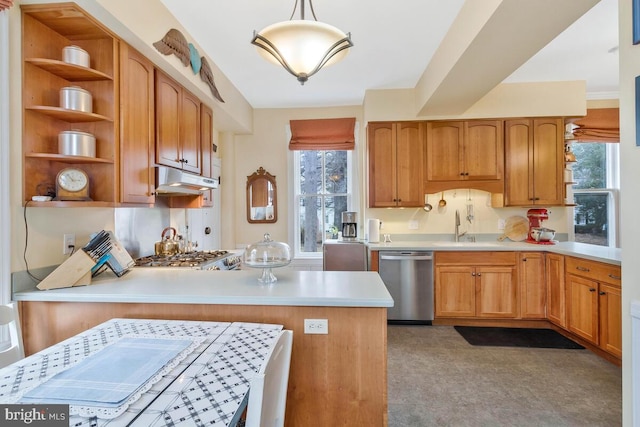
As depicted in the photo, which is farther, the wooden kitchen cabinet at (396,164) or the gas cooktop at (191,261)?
the wooden kitchen cabinet at (396,164)

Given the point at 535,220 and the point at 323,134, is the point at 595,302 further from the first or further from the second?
the point at 323,134

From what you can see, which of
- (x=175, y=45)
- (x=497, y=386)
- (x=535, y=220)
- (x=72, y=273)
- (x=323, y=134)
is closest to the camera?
(x=72, y=273)

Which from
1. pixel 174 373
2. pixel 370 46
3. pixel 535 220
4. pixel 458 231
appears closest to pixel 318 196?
pixel 458 231

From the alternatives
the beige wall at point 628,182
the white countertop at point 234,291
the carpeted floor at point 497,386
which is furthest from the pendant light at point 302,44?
the carpeted floor at point 497,386

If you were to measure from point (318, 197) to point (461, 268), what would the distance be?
82.1 inches

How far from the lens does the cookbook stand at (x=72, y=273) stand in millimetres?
1585

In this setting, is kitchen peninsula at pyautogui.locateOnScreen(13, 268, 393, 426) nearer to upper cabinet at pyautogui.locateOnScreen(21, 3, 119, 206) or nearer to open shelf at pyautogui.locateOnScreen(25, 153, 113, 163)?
upper cabinet at pyautogui.locateOnScreen(21, 3, 119, 206)

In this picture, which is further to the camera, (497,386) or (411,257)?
(411,257)

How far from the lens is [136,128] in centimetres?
207

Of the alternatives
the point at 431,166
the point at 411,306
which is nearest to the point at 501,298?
the point at 411,306

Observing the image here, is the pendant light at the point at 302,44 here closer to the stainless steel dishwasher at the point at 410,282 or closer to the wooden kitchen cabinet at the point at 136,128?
the wooden kitchen cabinet at the point at 136,128

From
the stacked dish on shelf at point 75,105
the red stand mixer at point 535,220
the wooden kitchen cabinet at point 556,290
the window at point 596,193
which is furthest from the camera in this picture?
the window at point 596,193

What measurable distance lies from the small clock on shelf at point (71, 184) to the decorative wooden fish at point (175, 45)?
104cm

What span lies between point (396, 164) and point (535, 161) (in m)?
1.64
